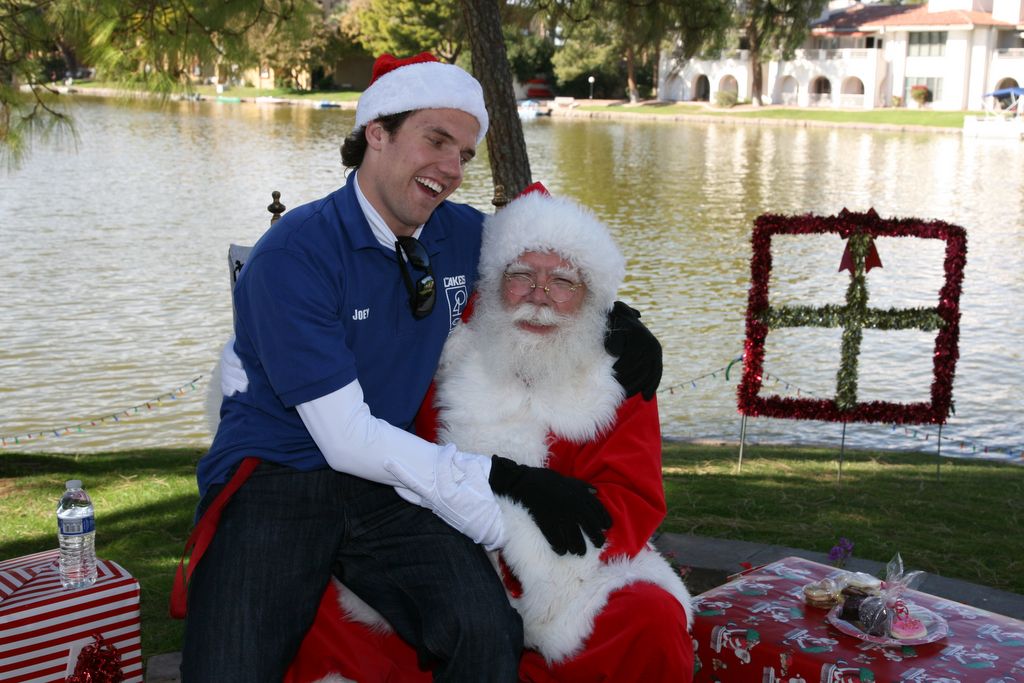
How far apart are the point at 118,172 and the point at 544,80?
139 ft

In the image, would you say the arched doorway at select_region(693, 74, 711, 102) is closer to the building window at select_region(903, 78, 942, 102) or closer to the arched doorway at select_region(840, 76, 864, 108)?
the arched doorway at select_region(840, 76, 864, 108)

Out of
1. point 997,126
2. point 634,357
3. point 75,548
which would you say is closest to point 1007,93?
point 997,126

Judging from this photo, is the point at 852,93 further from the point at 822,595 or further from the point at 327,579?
the point at 327,579

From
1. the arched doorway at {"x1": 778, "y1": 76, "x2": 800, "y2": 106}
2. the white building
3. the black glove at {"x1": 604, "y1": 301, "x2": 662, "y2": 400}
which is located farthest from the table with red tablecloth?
the arched doorway at {"x1": 778, "y1": 76, "x2": 800, "y2": 106}

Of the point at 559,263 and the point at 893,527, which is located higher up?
the point at 559,263

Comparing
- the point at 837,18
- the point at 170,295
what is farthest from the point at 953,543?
the point at 837,18

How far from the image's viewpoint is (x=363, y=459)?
2693 mm

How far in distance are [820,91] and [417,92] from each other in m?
59.8

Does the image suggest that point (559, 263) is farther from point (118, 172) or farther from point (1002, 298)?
point (118, 172)

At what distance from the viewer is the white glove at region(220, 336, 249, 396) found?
9.57 feet

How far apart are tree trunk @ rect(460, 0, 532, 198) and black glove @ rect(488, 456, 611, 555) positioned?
2865mm

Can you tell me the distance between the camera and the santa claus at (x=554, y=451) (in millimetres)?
2826

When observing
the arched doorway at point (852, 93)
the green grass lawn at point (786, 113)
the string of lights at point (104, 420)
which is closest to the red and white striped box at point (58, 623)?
the string of lights at point (104, 420)

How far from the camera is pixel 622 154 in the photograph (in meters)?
31.6
